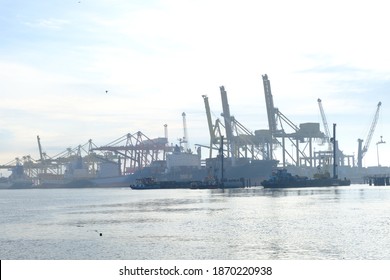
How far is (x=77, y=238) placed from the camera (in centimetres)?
5488

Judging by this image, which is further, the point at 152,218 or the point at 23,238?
the point at 152,218

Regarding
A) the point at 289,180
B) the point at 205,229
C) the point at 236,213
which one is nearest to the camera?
the point at 205,229
